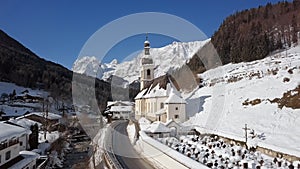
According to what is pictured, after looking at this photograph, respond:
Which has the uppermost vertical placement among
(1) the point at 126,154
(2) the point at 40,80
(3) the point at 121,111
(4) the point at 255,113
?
(2) the point at 40,80

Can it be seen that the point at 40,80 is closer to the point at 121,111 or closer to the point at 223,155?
the point at 121,111

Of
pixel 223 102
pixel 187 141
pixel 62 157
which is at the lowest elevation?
pixel 62 157

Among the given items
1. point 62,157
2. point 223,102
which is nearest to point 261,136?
point 223,102

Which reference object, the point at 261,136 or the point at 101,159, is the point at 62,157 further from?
the point at 261,136

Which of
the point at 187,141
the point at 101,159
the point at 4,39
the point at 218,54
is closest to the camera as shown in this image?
the point at 187,141

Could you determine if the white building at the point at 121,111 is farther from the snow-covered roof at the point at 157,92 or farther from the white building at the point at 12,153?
the white building at the point at 12,153

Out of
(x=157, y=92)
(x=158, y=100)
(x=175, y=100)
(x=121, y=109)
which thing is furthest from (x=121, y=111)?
(x=175, y=100)

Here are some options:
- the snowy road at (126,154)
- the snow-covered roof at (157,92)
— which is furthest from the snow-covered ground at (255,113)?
the snowy road at (126,154)

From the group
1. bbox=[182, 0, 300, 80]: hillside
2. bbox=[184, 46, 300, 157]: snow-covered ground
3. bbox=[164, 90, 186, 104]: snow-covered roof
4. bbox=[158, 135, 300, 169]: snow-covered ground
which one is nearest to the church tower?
Result: bbox=[184, 46, 300, 157]: snow-covered ground

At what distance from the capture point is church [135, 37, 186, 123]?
30484mm

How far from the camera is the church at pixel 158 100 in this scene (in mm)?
30484

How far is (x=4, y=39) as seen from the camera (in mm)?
142750

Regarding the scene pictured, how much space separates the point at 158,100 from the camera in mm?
37344

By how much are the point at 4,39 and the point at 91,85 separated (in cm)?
7398
